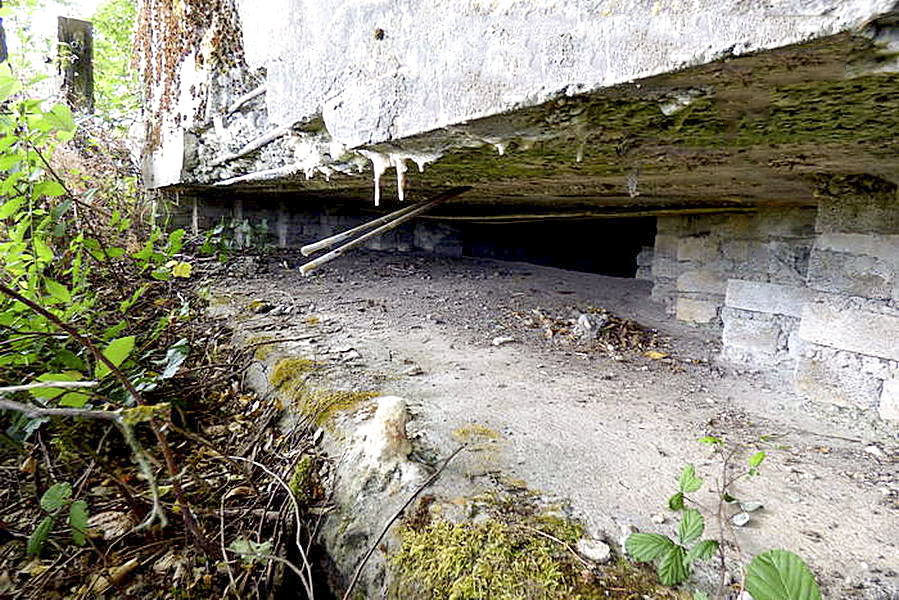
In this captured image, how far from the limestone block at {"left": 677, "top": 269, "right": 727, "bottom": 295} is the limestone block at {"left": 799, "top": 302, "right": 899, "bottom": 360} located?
1.05 meters

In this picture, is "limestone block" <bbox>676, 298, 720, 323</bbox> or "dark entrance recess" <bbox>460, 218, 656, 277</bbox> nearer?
"limestone block" <bbox>676, 298, 720, 323</bbox>

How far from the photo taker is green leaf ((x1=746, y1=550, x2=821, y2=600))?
81 cm

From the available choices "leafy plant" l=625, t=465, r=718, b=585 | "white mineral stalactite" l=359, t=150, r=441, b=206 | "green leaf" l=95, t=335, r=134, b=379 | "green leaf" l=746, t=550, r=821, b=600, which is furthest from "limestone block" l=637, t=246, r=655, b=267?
"green leaf" l=95, t=335, r=134, b=379

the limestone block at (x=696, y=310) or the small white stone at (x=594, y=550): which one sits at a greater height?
the limestone block at (x=696, y=310)

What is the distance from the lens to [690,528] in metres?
1.12

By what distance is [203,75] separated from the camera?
3455mm

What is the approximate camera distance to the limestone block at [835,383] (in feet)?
6.81

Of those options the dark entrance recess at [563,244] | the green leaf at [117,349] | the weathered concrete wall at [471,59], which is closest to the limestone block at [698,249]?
the weathered concrete wall at [471,59]

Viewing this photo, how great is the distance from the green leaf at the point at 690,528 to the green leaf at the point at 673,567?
3cm

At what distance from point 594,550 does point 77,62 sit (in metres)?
7.54

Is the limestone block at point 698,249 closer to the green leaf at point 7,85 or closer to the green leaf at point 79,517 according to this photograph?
the green leaf at point 79,517

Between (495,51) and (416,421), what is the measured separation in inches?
48.8

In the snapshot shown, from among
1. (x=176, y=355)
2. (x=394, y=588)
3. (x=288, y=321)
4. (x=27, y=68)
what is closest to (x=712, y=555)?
(x=394, y=588)

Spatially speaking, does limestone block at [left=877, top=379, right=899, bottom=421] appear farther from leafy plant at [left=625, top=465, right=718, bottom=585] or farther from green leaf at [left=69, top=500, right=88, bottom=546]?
green leaf at [left=69, top=500, right=88, bottom=546]
